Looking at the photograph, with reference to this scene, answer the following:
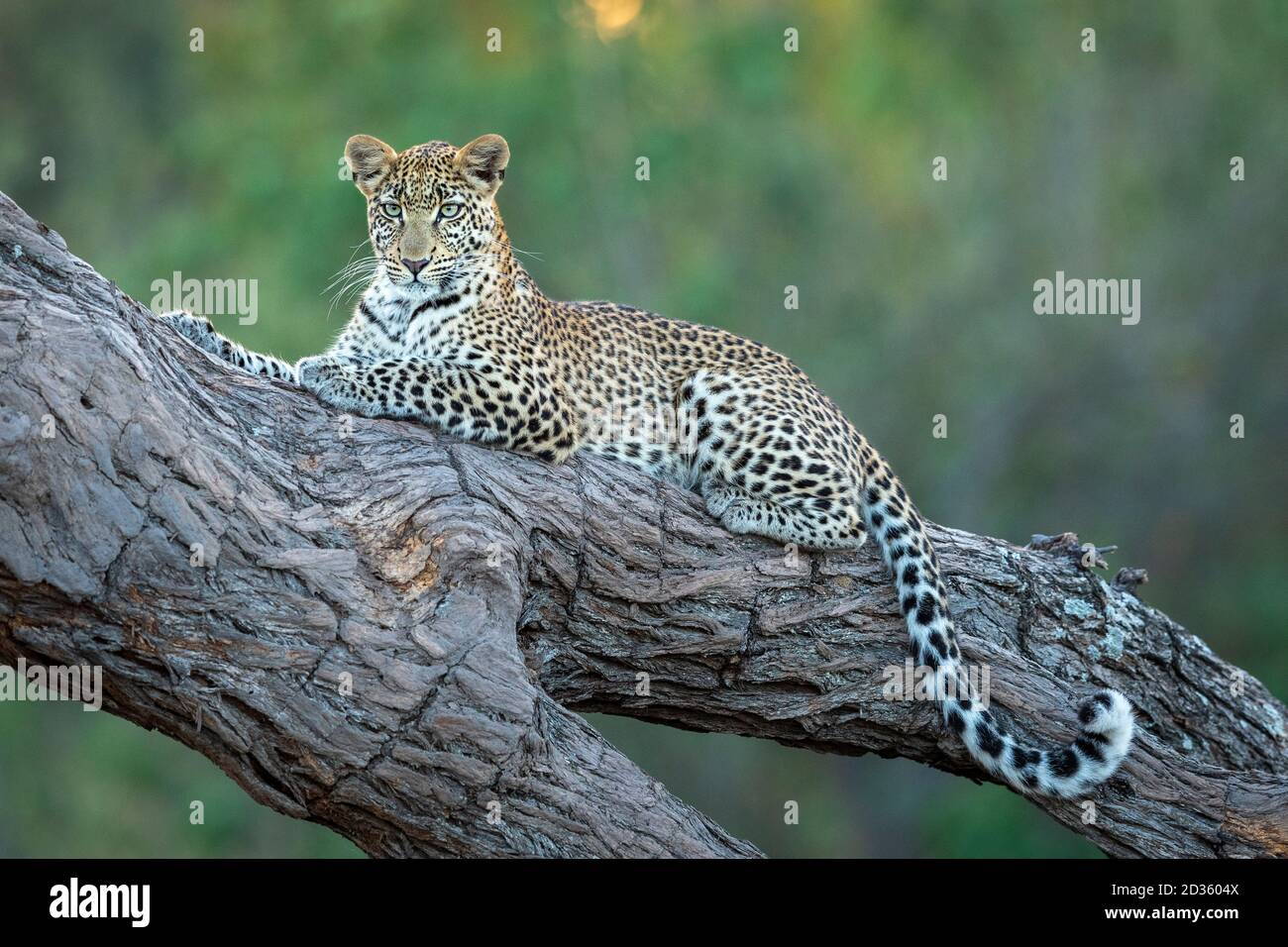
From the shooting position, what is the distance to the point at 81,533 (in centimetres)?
562

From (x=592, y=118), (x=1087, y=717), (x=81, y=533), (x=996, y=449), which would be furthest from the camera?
(x=996, y=449)

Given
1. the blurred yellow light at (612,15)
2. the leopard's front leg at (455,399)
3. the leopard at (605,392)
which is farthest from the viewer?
the blurred yellow light at (612,15)

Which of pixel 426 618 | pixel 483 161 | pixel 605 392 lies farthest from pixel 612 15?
pixel 426 618

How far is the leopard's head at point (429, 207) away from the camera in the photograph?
27.0ft

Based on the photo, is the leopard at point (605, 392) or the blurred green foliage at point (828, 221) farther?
the blurred green foliage at point (828, 221)

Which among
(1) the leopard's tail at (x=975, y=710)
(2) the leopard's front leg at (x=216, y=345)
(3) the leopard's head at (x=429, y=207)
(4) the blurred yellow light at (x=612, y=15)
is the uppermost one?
(4) the blurred yellow light at (x=612, y=15)

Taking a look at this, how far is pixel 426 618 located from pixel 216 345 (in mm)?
1964

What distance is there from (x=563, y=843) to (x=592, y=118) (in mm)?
14785

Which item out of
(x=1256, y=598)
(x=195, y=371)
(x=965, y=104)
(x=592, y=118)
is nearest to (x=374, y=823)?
(x=195, y=371)

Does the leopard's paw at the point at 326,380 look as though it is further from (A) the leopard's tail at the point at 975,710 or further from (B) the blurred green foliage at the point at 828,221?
(B) the blurred green foliage at the point at 828,221

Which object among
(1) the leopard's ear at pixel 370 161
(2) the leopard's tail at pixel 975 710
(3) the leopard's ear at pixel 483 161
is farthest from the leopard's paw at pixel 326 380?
(2) the leopard's tail at pixel 975 710

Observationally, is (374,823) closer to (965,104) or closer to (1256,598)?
(1256,598)

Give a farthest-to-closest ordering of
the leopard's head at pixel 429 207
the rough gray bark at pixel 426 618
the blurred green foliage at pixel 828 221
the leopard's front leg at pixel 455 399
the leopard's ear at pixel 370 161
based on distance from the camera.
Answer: the blurred green foliage at pixel 828 221, the leopard's ear at pixel 370 161, the leopard's head at pixel 429 207, the leopard's front leg at pixel 455 399, the rough gray bark at pixel 426 618

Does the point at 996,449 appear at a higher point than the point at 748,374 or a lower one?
higher
